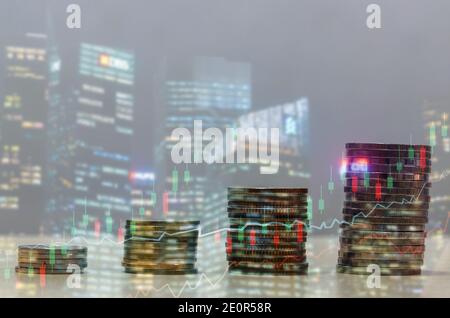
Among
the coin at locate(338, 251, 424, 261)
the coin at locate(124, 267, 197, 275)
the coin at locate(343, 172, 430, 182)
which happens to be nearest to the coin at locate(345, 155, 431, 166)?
the coin at locate(343, 172, 430, 182)

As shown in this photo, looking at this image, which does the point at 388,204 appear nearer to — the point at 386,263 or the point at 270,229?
the point at 386,263

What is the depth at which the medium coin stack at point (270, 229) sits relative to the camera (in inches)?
531

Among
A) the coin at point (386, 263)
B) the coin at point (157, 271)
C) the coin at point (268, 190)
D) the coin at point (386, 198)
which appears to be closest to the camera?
the coin at point (157, 271)

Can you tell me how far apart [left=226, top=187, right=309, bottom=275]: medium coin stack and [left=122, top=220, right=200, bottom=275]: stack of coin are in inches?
26.5

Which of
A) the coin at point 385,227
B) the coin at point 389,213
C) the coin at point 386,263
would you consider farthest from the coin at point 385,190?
the coin at point 386,263

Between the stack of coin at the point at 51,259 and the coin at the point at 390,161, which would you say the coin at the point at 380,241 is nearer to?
the coin at the point at 390,161

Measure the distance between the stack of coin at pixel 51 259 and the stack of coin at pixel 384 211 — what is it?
3680 mm

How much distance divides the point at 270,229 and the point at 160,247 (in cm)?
151

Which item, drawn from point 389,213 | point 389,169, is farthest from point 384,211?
point 389,169

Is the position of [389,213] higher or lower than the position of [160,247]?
higher

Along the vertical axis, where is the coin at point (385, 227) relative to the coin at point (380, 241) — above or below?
above

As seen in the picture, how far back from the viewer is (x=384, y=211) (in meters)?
13.8
